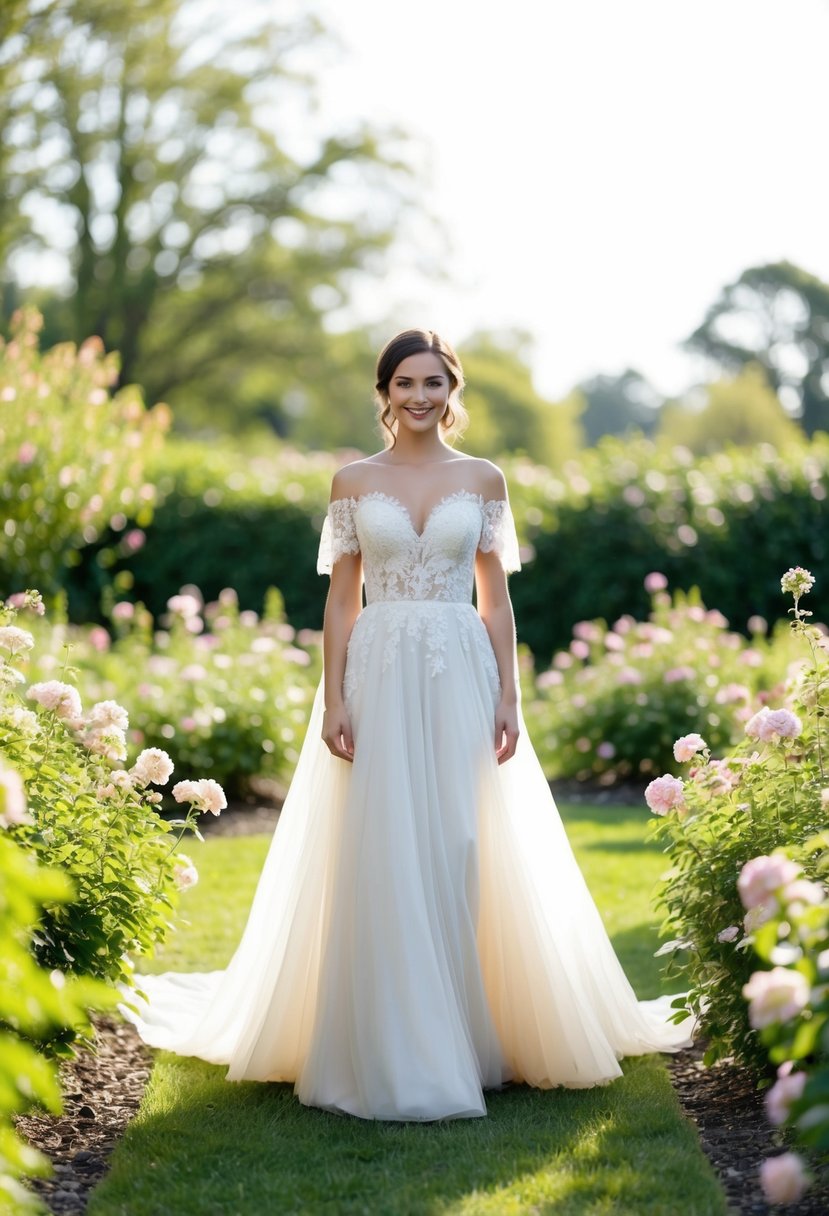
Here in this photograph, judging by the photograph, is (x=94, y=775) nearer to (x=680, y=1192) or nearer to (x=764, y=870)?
(x=680, y=1192)

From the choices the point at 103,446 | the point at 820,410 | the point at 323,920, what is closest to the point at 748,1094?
the point at 323,920

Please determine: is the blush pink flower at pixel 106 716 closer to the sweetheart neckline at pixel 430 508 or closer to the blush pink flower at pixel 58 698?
the blush pink flower at pixel 58 698

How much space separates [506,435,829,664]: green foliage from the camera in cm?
1242

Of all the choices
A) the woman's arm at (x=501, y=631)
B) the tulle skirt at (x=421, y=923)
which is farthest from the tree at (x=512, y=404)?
the tulle skirt at (x=421, y=923)

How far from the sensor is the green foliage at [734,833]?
385cm

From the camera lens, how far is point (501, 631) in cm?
421

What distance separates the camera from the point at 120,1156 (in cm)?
349

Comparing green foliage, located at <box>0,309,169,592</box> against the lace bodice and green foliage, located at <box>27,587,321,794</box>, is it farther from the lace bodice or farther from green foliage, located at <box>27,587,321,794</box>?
the lace bodice

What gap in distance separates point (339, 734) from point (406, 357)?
1.16m

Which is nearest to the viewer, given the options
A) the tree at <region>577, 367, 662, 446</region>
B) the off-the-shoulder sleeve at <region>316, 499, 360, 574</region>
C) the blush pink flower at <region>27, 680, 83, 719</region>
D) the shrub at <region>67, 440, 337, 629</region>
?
the blush pink flower at <region>27, 680, 83, 719</region>

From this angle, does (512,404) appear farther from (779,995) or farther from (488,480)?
(779,995)

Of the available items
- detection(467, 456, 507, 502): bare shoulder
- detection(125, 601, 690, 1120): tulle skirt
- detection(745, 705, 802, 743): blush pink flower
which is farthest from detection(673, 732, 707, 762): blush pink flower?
detection(467, 456, 507, 502): bare shoulder

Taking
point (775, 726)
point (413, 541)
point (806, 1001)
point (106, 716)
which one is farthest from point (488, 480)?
point (806, 1001)

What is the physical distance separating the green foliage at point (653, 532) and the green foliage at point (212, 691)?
327 cm
